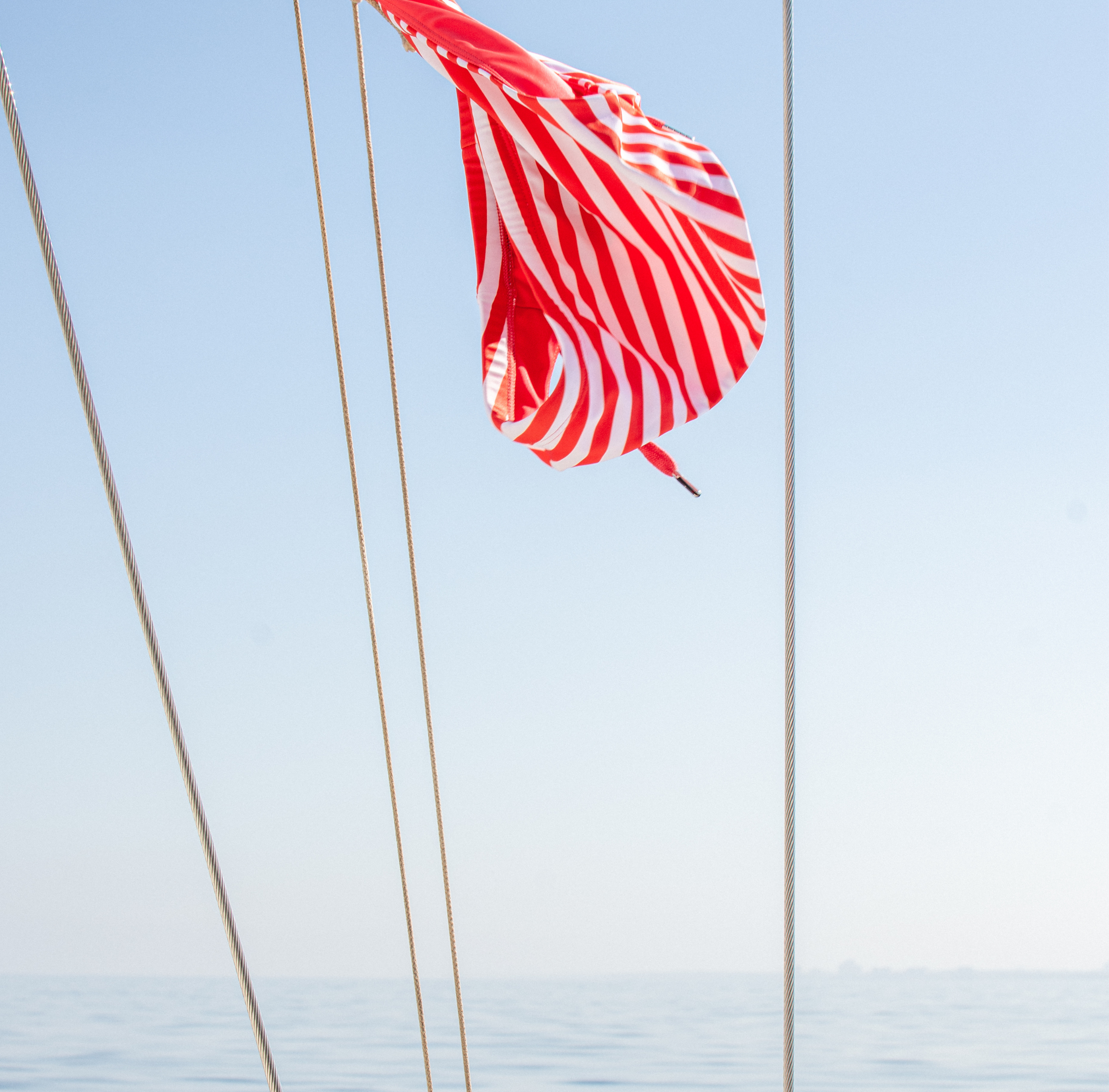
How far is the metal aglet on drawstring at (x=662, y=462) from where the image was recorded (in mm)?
3586

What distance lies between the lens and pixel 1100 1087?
40.0 ft

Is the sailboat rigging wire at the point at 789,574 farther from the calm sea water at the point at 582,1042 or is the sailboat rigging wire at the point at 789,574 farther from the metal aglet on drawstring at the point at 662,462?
the calm sea water at the point at 582,1042

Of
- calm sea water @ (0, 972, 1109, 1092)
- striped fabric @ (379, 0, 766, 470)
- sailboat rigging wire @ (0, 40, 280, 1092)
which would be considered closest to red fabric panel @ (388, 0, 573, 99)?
striped fabric @ (379, 0, 766, 470)

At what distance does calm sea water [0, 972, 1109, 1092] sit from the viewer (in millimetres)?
13320

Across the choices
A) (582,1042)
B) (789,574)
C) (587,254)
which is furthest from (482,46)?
(582,1042)

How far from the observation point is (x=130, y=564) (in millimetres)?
1821

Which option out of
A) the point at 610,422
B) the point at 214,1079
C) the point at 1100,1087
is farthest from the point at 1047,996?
the point at 610,422

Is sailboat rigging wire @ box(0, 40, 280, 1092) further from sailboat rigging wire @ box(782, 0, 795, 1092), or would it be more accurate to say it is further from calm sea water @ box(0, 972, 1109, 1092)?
calm sea water @ box(0, 972, 1109, 1092)

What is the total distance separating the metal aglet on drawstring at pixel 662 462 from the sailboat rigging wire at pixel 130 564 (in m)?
1.97

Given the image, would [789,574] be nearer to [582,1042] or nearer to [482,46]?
[482,46]

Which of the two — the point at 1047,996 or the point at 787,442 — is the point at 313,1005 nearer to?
the point at 1047,996

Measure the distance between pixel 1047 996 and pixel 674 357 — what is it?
3121 centimetres

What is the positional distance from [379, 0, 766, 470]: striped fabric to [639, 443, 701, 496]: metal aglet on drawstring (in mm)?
159

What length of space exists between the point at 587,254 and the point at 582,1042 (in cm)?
1591
